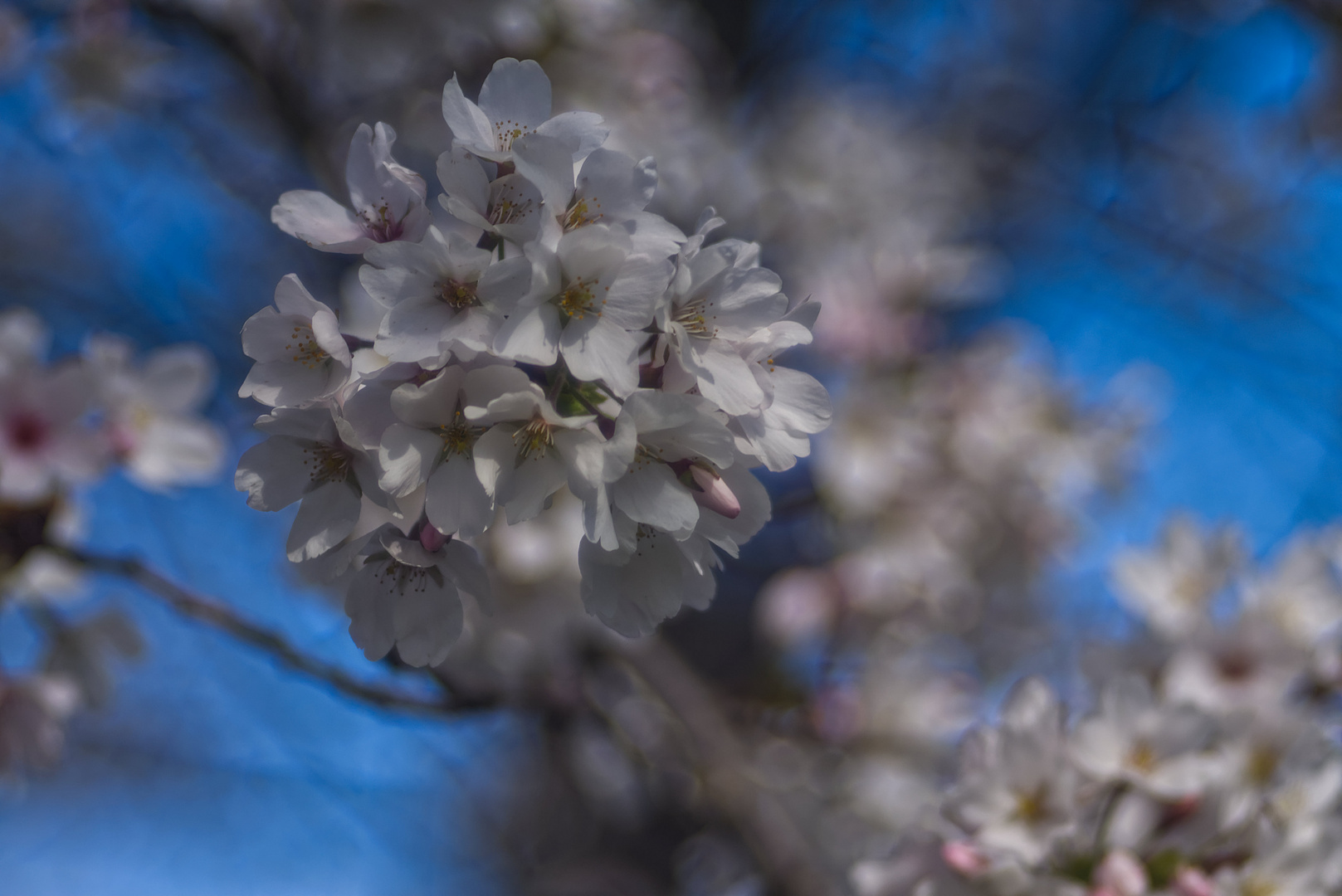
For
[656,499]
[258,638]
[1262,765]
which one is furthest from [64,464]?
[1262,765]

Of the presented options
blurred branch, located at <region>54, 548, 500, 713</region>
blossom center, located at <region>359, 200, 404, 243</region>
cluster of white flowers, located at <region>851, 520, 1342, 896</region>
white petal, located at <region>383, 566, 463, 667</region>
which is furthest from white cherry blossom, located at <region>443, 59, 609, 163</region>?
cluster of white flowers, located at <region>851, 520, 1342, 896</region>

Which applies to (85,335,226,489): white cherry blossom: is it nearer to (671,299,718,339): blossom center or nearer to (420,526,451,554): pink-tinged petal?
(420,526,451,554): pink-tinged petal

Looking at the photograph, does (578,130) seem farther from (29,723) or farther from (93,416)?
(29,723)

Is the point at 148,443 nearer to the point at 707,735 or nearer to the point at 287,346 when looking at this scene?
the point at 287,346

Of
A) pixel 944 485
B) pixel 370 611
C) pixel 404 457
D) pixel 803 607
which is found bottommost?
pixel 370 611

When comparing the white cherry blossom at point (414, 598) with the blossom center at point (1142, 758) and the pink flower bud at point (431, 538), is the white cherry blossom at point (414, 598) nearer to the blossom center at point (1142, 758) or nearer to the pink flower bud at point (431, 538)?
the pink flower bud at point (431, 538)

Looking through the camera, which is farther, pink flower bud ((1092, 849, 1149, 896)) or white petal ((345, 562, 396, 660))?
pink flower bud ((1092, 849, 1149, 896))

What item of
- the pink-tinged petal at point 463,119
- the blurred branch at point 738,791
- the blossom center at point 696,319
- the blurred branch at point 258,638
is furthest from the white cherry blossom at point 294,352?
the blurred branch at point 738,791
